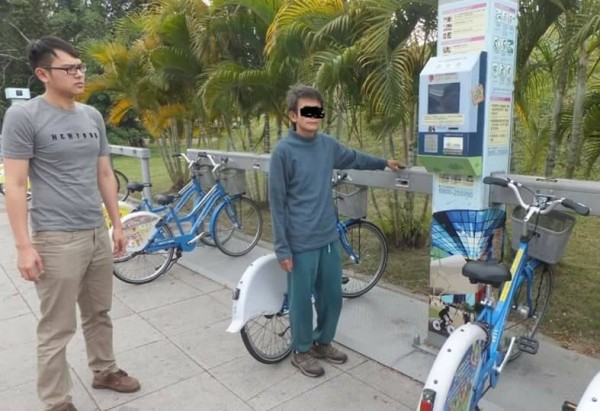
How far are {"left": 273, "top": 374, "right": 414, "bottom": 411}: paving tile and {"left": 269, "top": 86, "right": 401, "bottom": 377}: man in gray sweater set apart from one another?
16 cm

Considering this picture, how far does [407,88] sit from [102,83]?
20.8 ft

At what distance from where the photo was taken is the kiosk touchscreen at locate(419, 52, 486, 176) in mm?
2557

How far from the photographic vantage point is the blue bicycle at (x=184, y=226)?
4.62m

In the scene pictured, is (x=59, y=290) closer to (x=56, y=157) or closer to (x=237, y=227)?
(x=56, y=157)

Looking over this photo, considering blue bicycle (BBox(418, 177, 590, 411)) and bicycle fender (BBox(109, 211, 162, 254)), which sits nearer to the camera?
blue bicycle (BBox(418, 177, 590, 411))

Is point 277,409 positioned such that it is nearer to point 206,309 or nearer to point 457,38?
point 206,309

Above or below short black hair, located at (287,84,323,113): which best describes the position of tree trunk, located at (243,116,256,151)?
below

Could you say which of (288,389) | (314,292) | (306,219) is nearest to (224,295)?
(314,292)

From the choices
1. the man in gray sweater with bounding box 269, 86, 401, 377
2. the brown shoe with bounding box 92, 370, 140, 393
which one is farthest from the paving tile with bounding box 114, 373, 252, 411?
the man in gray sweater with bounding box 269, 86, 401, 377

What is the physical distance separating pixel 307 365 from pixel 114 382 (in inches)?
44.9

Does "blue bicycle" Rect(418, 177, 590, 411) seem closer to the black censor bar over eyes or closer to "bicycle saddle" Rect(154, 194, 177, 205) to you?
the black censor bar over eyes

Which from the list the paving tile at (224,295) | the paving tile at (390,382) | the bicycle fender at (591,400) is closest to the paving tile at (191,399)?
the paving tile at (390,382)

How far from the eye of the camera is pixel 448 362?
1.92 metres

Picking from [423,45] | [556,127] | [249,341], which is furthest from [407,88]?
[249,341]
